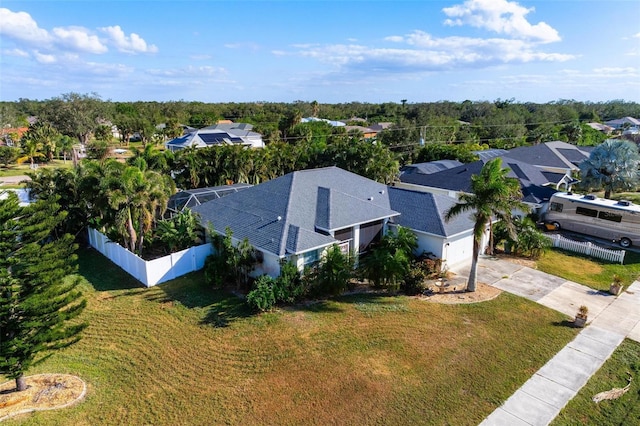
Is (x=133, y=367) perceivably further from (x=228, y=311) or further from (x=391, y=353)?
(x=391, y=353)

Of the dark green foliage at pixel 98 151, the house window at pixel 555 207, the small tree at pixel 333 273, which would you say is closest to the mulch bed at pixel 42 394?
the small tree at pixel 333 273

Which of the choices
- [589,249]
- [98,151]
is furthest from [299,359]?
[98,151]

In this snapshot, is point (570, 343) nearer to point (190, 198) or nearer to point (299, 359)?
point (299, 359)

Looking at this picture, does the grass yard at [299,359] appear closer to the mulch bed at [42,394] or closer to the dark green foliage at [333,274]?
the mulch bed at [42,394]

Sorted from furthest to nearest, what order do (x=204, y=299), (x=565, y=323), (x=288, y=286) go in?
(x=204, y=299) → (x=288, y=286) → (x=565, y=323)

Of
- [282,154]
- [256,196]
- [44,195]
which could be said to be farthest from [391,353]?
[282,154]
